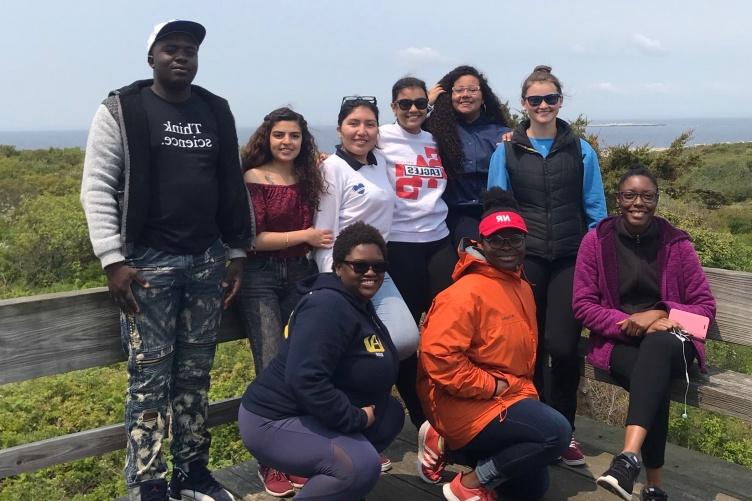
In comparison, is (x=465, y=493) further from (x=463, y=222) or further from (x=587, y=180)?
(x=587, y=180)

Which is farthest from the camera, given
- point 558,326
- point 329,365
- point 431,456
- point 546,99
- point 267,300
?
point 546,99

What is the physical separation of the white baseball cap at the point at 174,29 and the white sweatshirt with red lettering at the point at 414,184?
4.48ft

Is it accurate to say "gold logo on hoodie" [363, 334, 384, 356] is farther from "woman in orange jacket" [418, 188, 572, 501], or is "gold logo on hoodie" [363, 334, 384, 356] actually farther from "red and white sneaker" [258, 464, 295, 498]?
"red and white sneaker" [258, 464, 295, 498]

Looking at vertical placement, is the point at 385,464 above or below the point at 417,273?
below

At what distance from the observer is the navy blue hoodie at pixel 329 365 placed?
117 inches

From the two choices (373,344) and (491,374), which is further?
(491,374)

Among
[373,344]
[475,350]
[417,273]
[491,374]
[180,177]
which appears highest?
[180,177]

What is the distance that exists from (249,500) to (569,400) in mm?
1930

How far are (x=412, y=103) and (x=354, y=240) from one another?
137 centimetres

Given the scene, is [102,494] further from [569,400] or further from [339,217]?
[569,400]

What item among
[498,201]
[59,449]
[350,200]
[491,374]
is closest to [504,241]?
[498,201]

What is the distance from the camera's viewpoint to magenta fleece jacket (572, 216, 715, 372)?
3668mm

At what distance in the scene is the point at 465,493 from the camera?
349 centimetres

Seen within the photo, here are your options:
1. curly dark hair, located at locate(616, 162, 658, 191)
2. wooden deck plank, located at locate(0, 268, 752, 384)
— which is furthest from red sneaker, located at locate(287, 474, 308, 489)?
curly dark hair, located at locate(616, 162, 658, 191)
